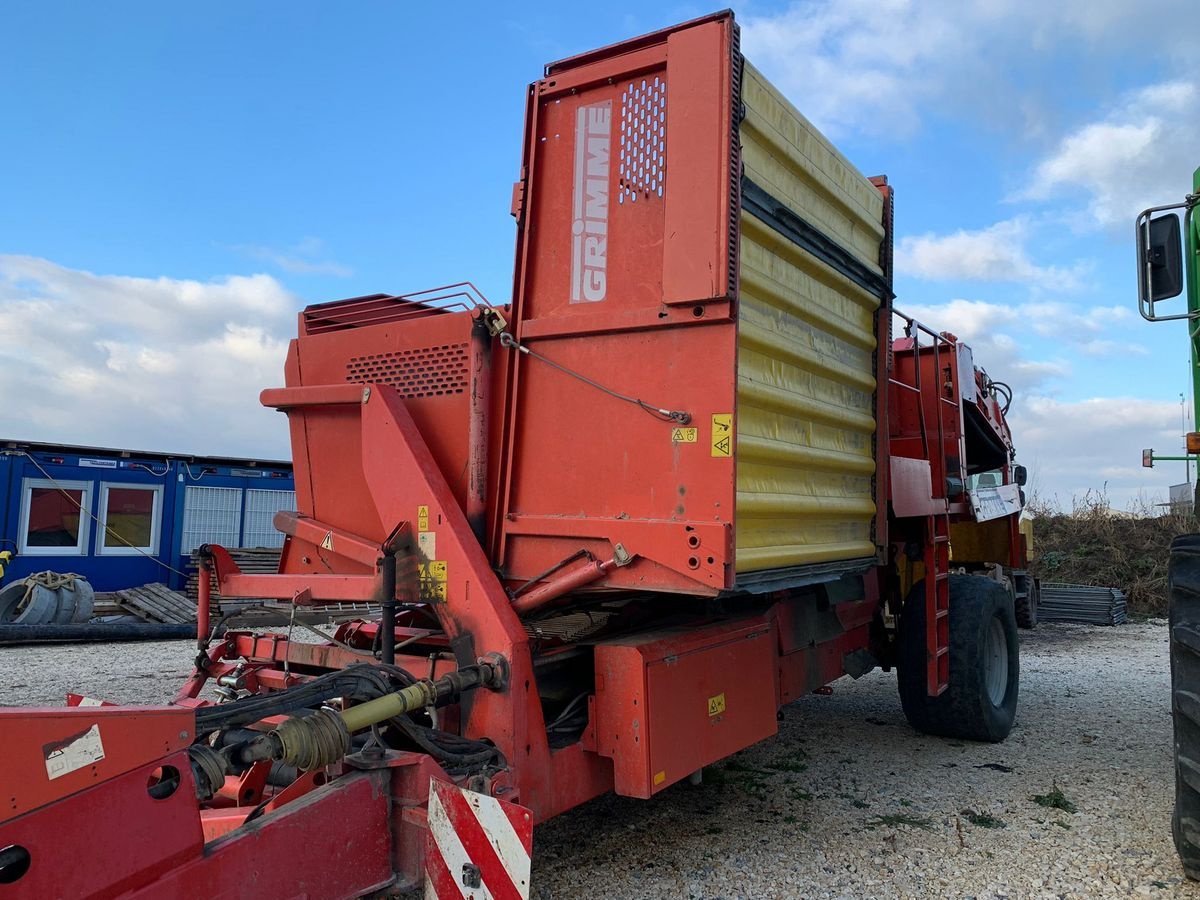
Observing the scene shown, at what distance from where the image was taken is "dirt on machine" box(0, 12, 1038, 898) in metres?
2.59

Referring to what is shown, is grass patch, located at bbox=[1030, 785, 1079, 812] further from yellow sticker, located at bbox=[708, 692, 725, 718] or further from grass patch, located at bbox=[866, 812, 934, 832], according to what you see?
yellow sticker, located at bbox=[708, 692, 725, 718]

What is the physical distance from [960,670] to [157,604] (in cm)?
1151

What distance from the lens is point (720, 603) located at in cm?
429

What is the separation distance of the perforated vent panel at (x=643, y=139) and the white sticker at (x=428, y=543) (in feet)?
4.94

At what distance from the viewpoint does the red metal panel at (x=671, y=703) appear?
3262 millimetres

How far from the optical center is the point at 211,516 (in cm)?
1534

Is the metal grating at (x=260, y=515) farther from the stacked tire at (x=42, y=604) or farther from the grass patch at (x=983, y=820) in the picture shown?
the grass patch at (x=983, y=820)

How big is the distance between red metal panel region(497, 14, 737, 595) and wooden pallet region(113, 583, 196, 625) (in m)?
10.7

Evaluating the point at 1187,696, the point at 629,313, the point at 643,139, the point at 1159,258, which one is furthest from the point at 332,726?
the point at 1159,258

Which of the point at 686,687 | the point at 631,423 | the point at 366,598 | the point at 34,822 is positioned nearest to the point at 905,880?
the point at 686,687

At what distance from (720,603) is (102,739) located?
280 cm

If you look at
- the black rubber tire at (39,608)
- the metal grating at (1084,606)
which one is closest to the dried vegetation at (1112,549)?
the metal grating at (1084,606)

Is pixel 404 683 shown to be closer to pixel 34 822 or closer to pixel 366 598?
pixel 366 598

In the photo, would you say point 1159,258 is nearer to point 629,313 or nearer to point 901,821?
point 629,313
